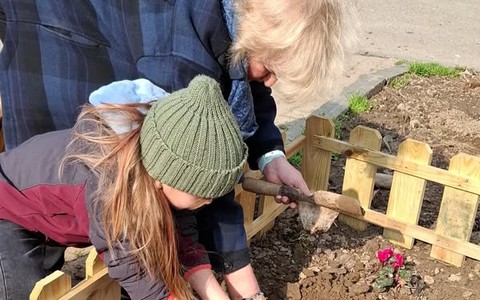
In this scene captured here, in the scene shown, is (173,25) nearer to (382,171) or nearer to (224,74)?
(224,74)

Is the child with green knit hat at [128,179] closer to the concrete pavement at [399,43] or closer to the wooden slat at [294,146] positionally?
the wooden slat at [294,146]

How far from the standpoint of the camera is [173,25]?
2.09m

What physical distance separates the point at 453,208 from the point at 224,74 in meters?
1.44

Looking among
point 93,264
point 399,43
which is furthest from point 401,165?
point 399,43

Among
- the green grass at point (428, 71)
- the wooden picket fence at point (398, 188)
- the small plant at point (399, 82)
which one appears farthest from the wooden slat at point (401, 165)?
the green grass at point (428, 71)

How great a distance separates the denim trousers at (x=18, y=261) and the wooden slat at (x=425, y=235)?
1668mm

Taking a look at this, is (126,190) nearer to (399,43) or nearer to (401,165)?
(401,165)

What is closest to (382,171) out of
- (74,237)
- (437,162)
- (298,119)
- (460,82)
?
(437,162)

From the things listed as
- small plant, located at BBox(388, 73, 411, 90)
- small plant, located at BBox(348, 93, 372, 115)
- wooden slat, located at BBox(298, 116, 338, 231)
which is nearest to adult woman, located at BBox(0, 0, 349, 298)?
wooden slat, located at BBox(298, 116, 338, 231)

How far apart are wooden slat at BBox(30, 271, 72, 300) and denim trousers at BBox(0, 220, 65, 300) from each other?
190mm

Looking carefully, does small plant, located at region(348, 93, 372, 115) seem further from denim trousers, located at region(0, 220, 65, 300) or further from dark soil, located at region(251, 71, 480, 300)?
denim trousers, located at region(0, 220, 65, 300)

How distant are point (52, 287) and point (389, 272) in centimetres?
155

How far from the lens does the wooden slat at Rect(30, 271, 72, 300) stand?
1.97 m

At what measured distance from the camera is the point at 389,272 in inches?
120
